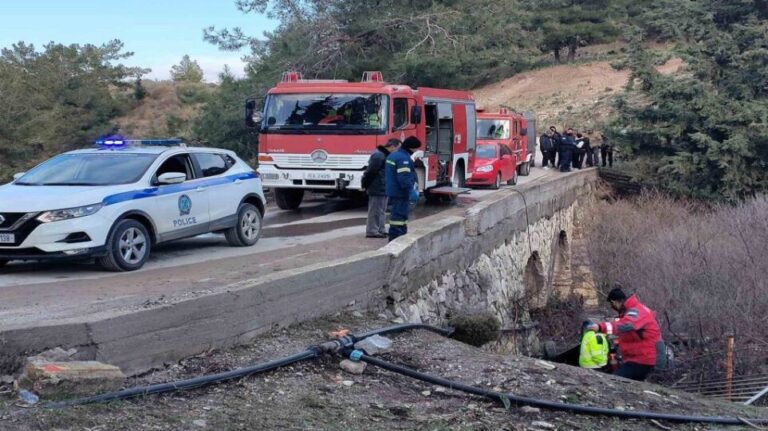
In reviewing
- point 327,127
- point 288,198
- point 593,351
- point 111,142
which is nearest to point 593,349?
point 593,351

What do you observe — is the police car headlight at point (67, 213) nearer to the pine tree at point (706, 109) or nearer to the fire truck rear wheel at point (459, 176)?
the fire truck rear wheel at point (459, 176)

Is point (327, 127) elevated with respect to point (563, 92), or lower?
lower

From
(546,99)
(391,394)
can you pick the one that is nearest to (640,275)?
(391,394)

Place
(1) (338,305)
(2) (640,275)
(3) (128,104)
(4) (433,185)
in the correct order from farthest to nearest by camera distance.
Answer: (3) (128,104)
(2) (640,275)
(4) (433,185)
(1) (338,305)

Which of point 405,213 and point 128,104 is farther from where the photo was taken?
point 128,104

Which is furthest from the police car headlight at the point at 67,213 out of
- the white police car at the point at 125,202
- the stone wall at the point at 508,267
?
the stone wall at the point at 508,267

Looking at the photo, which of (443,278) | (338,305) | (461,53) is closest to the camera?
(338,305)

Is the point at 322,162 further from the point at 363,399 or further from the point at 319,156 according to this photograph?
the point at 363,399

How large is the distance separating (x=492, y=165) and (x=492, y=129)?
12.1 ft

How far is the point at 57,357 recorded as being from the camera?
5.66 meters

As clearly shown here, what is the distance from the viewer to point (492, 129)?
27.2m

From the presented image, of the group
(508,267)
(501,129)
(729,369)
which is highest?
(501,129)

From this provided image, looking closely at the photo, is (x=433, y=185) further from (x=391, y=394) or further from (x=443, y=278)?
(x=391, y=394)

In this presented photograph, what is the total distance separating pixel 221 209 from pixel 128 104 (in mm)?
48260
